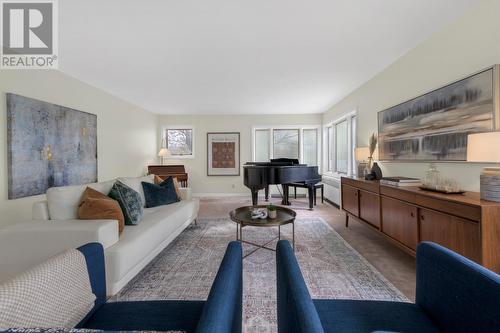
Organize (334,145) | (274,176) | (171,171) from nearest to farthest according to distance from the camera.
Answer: (274,176)
(334,145)
(171,171)

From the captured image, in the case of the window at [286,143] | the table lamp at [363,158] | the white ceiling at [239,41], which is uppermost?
the white ceiling at [239,41]

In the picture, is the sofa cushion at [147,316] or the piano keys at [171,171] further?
the piano keys at [171,171]

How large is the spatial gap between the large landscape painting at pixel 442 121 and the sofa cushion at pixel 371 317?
1712mm

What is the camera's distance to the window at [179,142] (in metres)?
6.63

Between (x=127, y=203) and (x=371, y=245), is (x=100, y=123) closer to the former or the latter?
(x=127, y=203)

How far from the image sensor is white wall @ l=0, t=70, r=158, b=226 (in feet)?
8.59

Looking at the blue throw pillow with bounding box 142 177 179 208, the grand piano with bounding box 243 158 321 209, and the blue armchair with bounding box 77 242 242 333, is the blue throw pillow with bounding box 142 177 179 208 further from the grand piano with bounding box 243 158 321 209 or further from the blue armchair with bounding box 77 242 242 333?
the blue armchair with bounding box 77 242 242 333

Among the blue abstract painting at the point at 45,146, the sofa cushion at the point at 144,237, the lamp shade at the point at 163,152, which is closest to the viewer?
the sofa cushion at the point at 144,237

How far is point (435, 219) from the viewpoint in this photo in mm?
1784

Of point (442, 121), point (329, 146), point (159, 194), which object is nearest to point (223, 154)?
point (329, 146)

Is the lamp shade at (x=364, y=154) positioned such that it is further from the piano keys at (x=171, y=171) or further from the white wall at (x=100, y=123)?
the white wall at (x=100, y=123)

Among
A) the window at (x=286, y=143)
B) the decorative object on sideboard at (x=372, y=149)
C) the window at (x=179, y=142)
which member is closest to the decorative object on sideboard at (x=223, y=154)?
the window at (x=179, y=142)

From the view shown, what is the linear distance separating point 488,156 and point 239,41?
245 centimetres

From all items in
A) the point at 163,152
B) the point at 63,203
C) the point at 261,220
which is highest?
the point at 163,152
